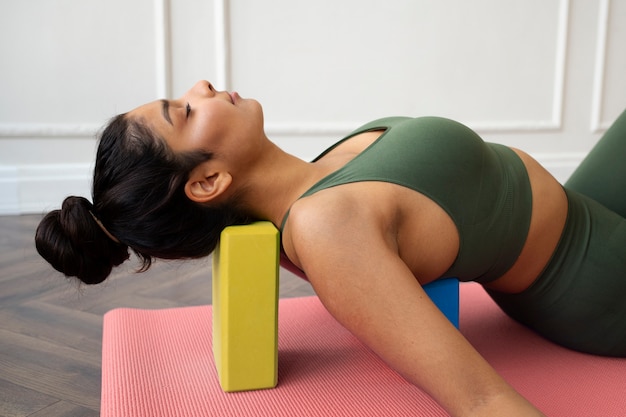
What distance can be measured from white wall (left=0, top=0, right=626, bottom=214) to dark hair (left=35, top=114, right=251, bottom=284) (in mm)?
2029

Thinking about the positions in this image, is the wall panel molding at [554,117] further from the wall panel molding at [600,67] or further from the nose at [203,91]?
the nose at [203,91]

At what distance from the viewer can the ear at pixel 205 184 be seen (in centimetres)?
121

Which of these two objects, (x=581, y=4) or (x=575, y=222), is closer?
(x=575, y=222)

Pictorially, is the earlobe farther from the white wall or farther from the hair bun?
the white wall

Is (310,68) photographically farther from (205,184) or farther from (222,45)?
(205,184)

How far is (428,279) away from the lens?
126 cm

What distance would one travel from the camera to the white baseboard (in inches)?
124

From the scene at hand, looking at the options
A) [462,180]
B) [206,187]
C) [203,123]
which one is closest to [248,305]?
[206,187]

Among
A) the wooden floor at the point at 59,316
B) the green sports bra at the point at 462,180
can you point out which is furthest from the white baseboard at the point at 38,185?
the green sports bra at the point at 462,180

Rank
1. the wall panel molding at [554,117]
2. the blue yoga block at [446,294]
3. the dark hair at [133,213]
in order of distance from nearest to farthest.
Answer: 1. the dark hair at [133,213]
2. the blue yoga block at [446,294]
3. the wall panel molding at [554,117]

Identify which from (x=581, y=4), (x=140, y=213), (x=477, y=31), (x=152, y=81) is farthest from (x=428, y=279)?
(x=581, y=4)

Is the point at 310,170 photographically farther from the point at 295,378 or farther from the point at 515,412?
the point at 515,412

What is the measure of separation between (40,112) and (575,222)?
2580mm

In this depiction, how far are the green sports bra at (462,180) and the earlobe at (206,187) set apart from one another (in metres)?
0.14
